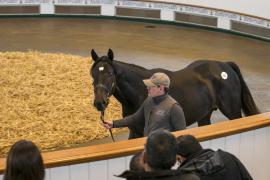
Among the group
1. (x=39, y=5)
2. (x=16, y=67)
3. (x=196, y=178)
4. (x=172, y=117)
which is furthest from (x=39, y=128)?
(x=39, y=5)

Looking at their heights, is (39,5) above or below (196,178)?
above

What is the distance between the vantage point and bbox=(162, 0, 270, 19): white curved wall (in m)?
13.6

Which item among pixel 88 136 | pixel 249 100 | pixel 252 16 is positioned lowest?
pixel 88 136

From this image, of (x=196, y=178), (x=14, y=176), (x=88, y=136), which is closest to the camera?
(x=14, y=176)

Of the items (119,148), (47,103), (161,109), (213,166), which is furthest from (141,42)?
(213,166)

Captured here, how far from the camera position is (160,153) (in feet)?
9.79

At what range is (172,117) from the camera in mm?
4508

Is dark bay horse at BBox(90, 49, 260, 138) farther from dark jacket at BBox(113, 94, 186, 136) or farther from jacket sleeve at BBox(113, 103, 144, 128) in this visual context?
dark jacket at BBox(113, 94, 186, 136)

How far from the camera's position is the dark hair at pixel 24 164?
280 centimetres

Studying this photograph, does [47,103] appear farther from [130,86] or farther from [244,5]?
[244,5]

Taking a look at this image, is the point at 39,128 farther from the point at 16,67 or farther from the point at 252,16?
the point at 252,16

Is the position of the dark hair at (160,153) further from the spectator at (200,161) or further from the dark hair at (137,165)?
the spectator at (200,161)

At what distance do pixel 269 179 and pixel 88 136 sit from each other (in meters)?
2.85

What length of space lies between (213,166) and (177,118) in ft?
3.72
